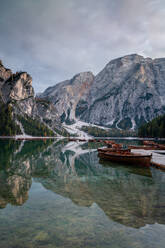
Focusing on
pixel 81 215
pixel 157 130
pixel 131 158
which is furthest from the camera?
pixel 157 130

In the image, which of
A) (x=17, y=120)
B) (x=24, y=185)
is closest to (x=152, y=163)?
(x=24, y=185)

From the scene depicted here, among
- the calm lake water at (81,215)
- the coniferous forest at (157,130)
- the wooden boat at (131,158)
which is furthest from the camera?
the coniferous forest at (157,130)

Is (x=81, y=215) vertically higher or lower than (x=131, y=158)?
lower

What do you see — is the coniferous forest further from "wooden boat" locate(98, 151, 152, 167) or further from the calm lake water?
the calm lake water

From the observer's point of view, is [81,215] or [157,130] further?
[157,130]

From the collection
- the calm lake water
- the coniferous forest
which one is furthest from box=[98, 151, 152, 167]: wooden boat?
the coniferous forest

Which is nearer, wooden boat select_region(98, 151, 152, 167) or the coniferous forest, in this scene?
wooden boat select_region(98, 151, 152, 167)

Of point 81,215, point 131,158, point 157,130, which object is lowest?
point 81,215

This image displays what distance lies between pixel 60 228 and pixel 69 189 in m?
7.32

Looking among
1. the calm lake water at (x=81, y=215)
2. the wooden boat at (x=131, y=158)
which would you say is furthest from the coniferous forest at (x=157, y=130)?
the calm lake water at (x=81, y=215)

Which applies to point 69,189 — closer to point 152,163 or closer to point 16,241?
point 16,241

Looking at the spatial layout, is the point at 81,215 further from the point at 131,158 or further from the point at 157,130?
the point at 157,130

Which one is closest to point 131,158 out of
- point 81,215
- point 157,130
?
point 81,215

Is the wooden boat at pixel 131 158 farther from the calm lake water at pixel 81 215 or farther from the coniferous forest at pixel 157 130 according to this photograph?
the coniferous forest at pixel 157 130
